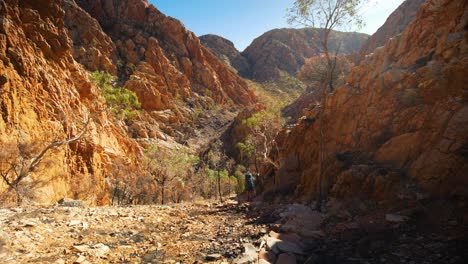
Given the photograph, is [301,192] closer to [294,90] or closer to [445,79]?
[445,79]

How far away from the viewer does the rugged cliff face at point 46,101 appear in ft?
60.1

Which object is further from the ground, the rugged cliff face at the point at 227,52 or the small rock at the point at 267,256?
the rugged cliff face at the point at 227,52

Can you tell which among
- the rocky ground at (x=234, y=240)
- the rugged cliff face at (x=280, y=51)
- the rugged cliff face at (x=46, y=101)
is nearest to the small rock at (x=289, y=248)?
the rocky ground at (x=234, y=240)

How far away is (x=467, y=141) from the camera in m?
7.28

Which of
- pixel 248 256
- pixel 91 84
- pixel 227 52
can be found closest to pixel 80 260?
pixel 248 256

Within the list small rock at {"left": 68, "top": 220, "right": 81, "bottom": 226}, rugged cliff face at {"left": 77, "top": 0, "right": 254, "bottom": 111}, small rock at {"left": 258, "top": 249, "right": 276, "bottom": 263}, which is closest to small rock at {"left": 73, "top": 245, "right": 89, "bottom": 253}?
small rock at {"left": 68, "top": 220, "right": 81, "bottom": 226}

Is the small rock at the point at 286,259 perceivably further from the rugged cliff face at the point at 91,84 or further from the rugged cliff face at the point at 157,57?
the rugged cliff face at the point at 157,57

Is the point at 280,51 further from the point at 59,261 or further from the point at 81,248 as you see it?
the point at 59,261

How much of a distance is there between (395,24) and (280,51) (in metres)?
74.2

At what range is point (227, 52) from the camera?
13825 centimetres

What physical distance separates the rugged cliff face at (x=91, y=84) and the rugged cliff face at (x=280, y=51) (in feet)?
117

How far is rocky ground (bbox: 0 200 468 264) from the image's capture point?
541cm

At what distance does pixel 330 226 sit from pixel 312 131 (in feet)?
31.0

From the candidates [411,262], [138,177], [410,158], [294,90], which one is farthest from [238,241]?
[294,90]
